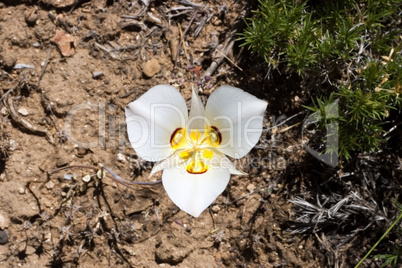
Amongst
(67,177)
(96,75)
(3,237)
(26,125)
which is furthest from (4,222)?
(96,75)

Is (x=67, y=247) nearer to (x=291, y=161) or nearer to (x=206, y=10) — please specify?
(x=291, y=161)

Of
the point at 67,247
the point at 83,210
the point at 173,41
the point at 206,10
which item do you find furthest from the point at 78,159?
the point at 206,10

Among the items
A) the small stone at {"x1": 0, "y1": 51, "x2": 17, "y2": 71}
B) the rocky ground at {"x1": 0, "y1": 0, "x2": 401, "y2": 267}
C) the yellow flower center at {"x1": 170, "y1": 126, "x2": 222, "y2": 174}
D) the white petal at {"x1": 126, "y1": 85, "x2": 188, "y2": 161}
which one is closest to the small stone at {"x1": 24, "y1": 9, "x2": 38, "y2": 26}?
the rocky ground at {"x1": 0, "y1": 0, "x2": 401, "y2": 267}

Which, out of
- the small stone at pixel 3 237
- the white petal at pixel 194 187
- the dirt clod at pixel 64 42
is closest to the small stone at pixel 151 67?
the dirt clod at pixel 64 42

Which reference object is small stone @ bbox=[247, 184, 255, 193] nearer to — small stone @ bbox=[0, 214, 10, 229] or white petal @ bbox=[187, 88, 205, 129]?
white petal @ bbox=[187, 88, 205, 129]

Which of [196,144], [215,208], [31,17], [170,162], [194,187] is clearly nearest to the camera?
[194,187]

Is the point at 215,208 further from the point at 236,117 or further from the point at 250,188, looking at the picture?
the point at 236,117
